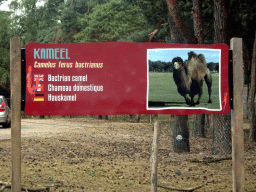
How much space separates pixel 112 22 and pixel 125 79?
27002 millimetres

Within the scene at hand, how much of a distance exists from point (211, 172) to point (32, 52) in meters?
5.38

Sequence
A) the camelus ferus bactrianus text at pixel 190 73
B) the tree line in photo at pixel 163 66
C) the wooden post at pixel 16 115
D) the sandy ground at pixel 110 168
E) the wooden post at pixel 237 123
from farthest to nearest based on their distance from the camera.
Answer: the sandy ground at pixel 110 168
the camelus ferus bactrianus text at pixel 190 73
the tree line in photo at pixel 163 66
the wooden post at pixel 237 123
the wooden post at pixel 16 115

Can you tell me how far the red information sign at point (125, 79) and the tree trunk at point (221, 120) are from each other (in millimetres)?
5869

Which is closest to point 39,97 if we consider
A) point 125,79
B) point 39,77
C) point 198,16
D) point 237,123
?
point 39,77

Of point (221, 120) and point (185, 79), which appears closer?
point (185, 79)

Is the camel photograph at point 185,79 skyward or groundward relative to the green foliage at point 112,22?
groundward

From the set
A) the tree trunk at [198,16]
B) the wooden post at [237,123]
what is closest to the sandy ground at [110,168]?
the wooden post at [237,123]

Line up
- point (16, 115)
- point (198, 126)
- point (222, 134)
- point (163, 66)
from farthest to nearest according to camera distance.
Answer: point (198, 126), point (222, 134), point (163, 66), point (16, 115)

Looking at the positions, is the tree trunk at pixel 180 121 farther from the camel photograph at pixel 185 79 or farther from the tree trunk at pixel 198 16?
the camel photograph at pixel 185 79

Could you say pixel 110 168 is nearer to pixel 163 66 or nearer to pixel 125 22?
pixel 163 66

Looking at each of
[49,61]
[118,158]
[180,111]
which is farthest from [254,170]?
[49,61]

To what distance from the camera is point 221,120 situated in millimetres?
11633

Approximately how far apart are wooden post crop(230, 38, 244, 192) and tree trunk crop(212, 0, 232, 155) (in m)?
5.89

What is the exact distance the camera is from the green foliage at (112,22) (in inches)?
1253
